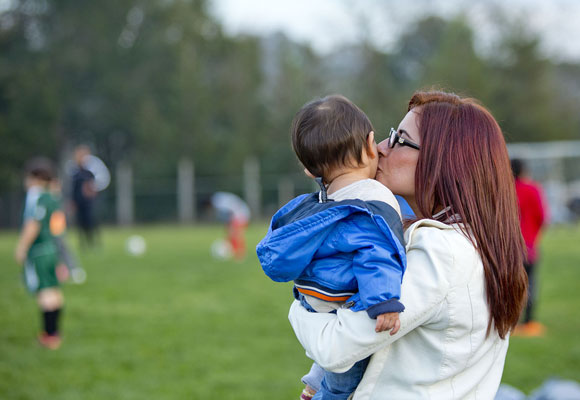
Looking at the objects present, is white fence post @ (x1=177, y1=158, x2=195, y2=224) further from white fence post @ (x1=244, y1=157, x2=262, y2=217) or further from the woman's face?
the woman's face

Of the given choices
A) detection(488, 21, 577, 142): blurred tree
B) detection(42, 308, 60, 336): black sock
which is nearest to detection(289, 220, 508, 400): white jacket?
detection(42, 308, 60, 336): black sock

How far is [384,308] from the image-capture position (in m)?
1.50

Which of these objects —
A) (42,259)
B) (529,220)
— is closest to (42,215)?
(42,259)

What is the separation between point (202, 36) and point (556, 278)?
86.9 ft

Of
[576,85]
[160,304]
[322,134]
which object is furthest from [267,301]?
[576,85]

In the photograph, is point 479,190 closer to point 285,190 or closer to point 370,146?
point 370,146

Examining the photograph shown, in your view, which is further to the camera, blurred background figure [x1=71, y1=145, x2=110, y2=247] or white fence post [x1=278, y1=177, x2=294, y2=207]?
white fence post [x1=278, y1=177, x2=294, y2=207]

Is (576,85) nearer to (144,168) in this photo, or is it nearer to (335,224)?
(144,168)

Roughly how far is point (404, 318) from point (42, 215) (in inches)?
242

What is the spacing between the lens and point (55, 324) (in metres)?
6.79

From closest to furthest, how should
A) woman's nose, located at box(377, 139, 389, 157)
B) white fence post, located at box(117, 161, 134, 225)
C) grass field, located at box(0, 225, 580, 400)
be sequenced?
1. woman's nose, located at box(377, 139, 389, 157)
2. grass field, located at box(0, 225, 580, 400)
3. white fence post, located at box(117, 161, 134, 225)

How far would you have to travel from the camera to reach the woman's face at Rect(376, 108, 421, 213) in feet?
5.90

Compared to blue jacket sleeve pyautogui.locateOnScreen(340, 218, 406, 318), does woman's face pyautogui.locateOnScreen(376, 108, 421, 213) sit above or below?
above

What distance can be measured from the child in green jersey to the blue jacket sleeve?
5.82 m
